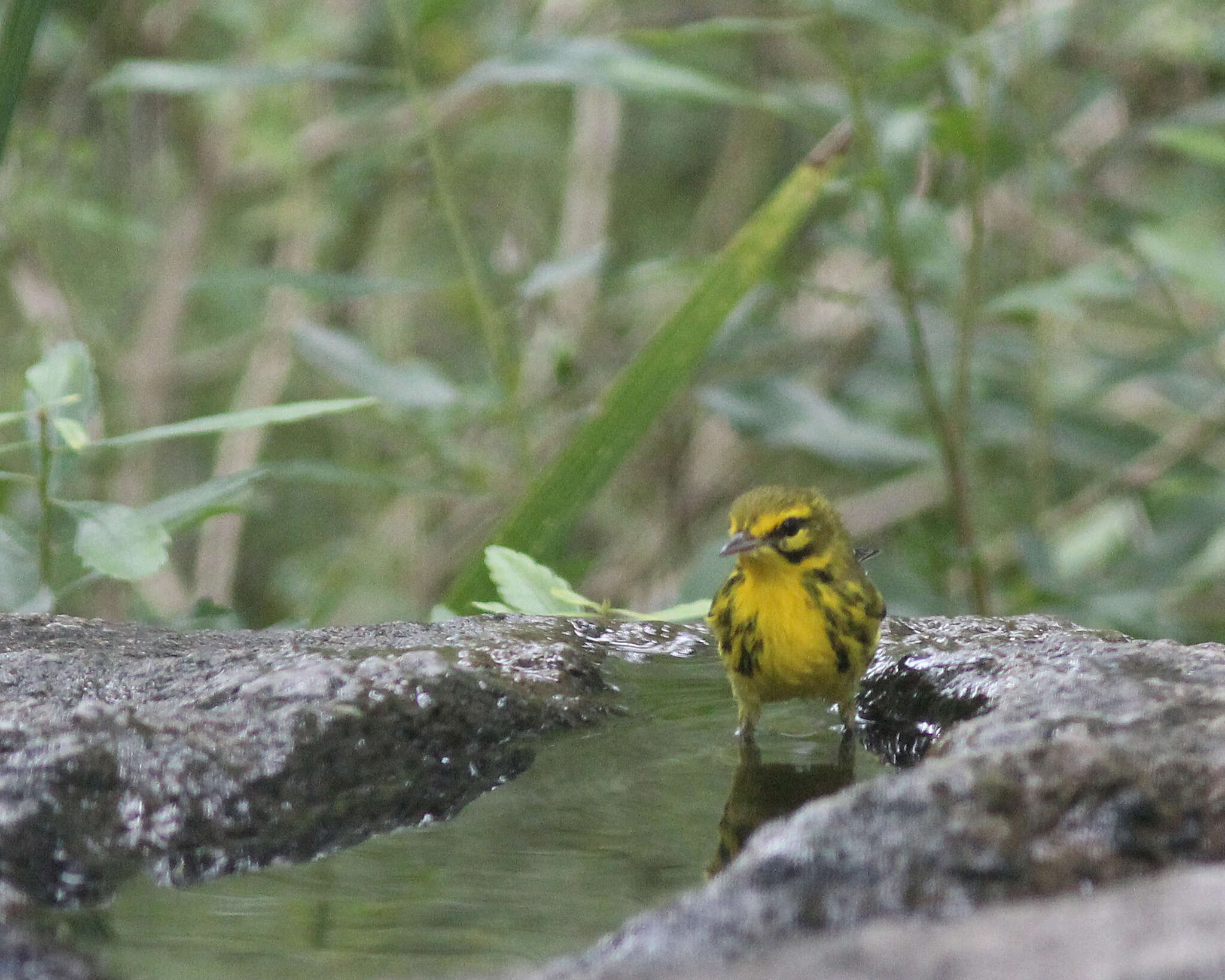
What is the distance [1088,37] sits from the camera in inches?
246

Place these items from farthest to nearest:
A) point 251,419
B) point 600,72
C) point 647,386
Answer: point 600,72 → point 647,386 → point 251,419

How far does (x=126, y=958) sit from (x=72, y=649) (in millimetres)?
984

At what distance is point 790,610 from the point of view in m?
3.04

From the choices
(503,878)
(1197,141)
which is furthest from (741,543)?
(1197,141)

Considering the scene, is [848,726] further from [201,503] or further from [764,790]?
[201,503]

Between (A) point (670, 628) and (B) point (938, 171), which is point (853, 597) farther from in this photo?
(B) point (938, 171)

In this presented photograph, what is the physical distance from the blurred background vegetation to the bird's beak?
40 cm

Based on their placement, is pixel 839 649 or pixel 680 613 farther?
pixel 839 649

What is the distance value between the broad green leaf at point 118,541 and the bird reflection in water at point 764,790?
968 millimetres

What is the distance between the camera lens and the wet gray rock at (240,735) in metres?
2.01

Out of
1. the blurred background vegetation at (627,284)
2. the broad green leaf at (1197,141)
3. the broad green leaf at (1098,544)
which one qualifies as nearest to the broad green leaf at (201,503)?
the blurred background vegetation at (627,284)

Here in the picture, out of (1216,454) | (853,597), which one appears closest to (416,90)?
(853,597)

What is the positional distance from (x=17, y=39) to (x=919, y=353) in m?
2.24

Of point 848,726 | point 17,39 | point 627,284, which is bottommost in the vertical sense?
point 848,726
